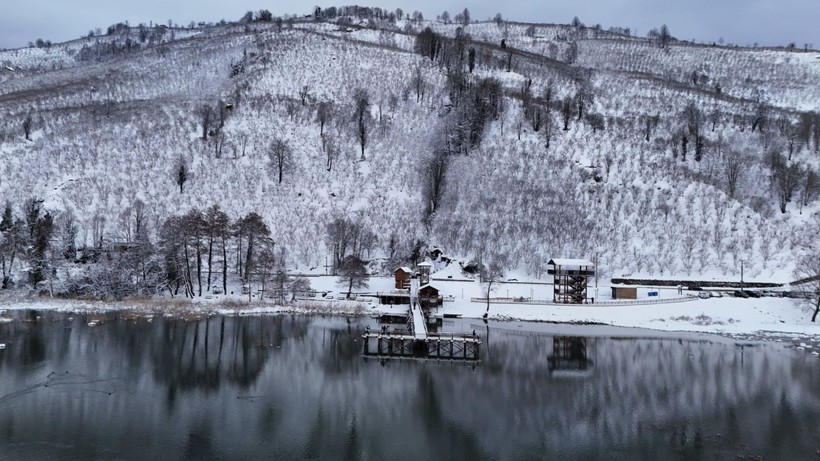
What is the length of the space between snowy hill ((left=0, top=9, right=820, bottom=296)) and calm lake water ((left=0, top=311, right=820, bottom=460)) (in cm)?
3015

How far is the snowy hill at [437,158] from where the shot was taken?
76.9 metres

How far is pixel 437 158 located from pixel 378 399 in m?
65.7

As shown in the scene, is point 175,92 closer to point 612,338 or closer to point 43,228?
point 43,228

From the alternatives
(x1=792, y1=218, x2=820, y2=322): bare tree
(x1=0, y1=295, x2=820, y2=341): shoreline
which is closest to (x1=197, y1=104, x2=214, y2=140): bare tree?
(x1=0, y1=295, x2=820, y2=341): shoreline

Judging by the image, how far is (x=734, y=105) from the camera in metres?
114

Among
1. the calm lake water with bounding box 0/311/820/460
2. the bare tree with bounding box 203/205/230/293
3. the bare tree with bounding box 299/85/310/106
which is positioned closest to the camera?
the calm lake water with bounding box 0/311/820/460

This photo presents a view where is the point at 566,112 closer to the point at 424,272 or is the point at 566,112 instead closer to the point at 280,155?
the point at 424,272

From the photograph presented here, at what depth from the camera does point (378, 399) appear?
104 ft

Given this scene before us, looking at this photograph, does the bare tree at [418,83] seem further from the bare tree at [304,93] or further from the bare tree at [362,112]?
the bare tree at [304,93]

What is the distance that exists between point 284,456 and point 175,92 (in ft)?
384

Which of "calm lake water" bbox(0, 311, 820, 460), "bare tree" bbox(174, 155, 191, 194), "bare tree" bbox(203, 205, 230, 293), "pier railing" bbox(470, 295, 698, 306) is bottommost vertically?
"calm lake water" bbox(0, 311, 820, 460)

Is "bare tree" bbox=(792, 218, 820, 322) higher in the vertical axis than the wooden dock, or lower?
higher

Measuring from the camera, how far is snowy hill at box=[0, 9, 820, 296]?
76.9m

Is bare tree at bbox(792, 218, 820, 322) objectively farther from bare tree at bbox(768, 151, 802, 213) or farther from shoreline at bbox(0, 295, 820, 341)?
bare tree at bbox(768, 151, 802, 213)
